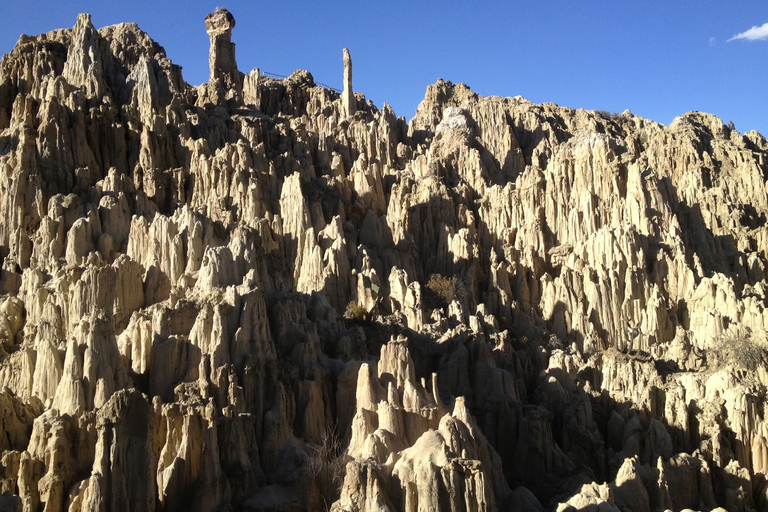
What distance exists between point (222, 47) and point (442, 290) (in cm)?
3937

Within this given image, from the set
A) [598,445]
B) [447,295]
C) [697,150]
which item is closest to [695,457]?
[598,445]

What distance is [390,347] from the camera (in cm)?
3700

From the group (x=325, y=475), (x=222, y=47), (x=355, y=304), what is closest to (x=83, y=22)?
(x=222, y=47)

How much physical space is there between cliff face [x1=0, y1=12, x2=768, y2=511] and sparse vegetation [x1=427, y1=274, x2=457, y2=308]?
241 millimetres

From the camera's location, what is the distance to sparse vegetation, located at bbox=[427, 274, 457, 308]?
165ft

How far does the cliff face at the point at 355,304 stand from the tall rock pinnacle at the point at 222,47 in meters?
5.02

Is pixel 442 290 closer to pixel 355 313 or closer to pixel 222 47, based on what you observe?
pixel 355 313

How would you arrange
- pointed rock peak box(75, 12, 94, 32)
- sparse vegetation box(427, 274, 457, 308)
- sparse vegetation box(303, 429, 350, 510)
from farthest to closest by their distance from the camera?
pointed rock peak box(75, 12, 94, 32) → sparse vegetation box(427, 274, 457, 308) → sparse vegetation box(303, 429, 350, 510)

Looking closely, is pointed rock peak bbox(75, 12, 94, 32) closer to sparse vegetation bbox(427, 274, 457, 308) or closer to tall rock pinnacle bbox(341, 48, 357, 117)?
tall rock pinnacle bbox(341, 48, 357, 117)

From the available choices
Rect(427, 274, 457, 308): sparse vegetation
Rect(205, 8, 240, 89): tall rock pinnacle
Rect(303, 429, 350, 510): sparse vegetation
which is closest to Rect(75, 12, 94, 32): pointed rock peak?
Rect(205, 8, 240, 89): tall rock pinnacle

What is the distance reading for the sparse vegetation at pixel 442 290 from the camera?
50144 mm

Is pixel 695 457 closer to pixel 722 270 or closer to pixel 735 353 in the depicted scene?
pixel 735 353

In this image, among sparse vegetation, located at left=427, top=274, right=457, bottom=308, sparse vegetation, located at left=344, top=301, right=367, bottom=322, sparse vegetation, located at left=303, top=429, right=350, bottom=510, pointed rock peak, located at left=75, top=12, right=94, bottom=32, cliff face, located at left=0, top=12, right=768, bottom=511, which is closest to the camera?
sparse vegetation, located at left=303, top=429, right=350, bottom=510

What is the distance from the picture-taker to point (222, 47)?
262 ft
